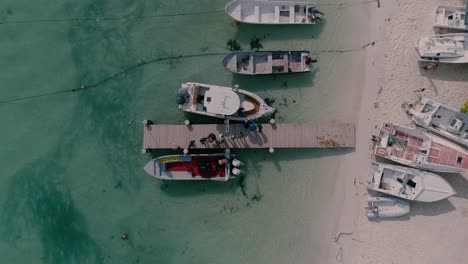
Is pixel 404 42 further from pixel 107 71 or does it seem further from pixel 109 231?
pixel 109 231

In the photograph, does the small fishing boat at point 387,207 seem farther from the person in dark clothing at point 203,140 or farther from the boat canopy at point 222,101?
the person in dark clothing at point 203,140

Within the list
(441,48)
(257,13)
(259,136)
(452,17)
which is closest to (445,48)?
(441,48)

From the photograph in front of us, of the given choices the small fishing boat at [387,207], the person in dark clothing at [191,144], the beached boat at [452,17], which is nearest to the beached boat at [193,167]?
the person in dark clothing at [191,144]

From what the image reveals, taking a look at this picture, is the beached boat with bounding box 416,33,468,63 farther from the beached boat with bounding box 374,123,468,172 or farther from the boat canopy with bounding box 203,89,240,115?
the boat canopy with bounding box 203,89,240,115

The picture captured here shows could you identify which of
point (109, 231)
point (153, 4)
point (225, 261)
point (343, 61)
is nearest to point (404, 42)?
point (343, 61)

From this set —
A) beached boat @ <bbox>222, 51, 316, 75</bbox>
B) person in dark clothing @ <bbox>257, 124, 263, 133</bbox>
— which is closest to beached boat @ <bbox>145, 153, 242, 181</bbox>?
person in dark clothing @ <bbox>257, 124, 263, 133</bbox>
